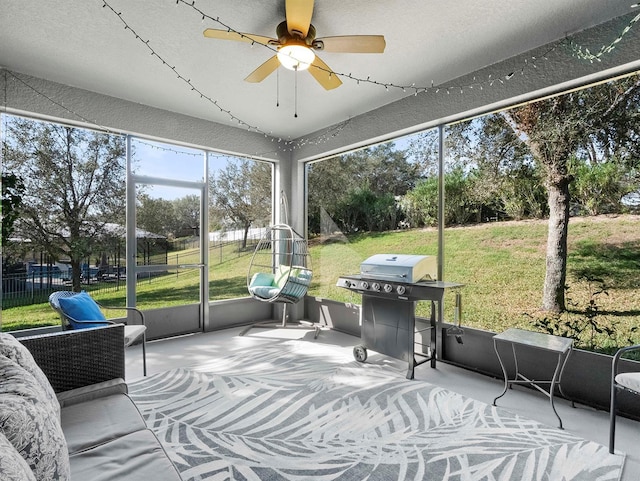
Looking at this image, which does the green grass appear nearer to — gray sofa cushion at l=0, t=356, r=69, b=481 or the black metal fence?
the black metal fence

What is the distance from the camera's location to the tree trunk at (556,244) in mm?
2781

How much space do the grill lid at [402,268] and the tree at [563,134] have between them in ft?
3.11

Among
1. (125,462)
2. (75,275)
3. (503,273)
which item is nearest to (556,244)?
(503,273)

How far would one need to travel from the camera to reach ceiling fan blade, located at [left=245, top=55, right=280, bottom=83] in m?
2.45

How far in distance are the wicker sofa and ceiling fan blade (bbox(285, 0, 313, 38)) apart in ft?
6.93

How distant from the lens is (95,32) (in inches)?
98.6

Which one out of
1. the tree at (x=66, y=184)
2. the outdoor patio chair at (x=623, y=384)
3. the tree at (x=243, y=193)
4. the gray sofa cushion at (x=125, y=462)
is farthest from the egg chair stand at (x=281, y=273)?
the outdoor patio chair at (x=623, y=384)

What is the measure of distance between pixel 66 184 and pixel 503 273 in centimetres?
456

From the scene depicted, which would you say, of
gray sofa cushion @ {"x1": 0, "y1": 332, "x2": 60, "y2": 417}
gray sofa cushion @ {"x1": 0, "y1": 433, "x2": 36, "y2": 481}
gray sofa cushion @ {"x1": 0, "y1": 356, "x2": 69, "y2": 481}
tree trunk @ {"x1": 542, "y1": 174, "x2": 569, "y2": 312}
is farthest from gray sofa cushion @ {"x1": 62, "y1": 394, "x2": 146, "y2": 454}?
tree trunk @ {"x1": 542, "y1": 174, "x2": 569, "y2": 312}

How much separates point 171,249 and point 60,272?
1141 millimetres

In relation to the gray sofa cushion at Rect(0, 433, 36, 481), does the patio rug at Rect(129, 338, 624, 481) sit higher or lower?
lower

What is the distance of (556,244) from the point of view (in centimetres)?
284

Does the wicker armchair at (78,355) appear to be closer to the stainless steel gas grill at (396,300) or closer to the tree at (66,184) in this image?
the stainless steel gas grill at (396,300)

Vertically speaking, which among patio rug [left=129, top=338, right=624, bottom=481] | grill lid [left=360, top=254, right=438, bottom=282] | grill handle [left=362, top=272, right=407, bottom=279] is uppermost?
grill lid [left=360, top=254, right=438, bottom=282]
